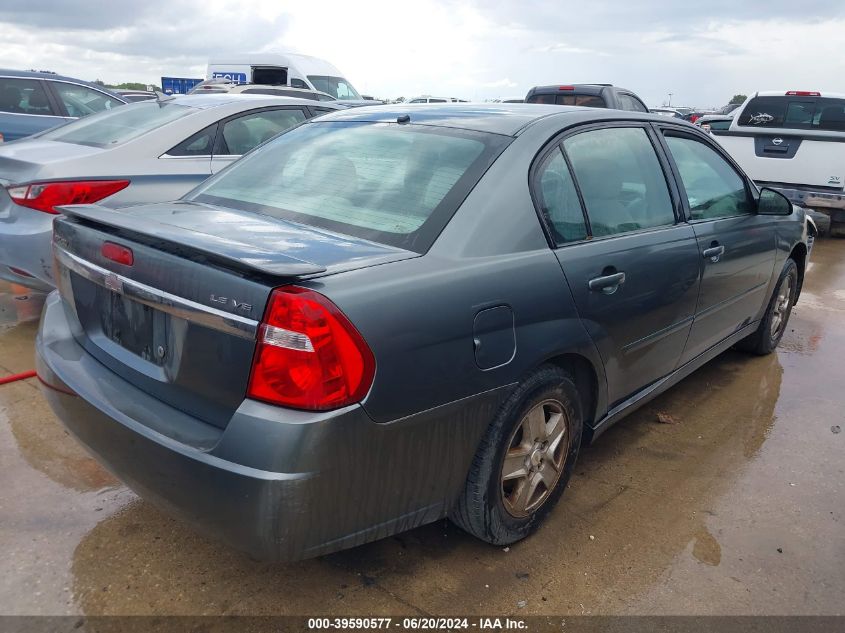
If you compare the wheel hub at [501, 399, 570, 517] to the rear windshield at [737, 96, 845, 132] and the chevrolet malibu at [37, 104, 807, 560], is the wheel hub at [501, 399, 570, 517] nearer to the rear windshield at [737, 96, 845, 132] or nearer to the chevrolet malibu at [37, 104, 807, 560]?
the chevrolet malibu at [37, 104, 807, 560]

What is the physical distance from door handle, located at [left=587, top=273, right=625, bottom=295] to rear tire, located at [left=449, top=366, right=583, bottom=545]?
0.36m

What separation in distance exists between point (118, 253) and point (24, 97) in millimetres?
7505

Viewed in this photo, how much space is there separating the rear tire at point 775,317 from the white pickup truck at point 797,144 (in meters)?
4.69

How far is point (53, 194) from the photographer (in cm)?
423

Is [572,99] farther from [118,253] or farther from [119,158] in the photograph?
[118,253]

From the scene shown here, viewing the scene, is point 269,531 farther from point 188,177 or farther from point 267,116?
point 267,116

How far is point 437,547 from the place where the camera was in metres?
2.73

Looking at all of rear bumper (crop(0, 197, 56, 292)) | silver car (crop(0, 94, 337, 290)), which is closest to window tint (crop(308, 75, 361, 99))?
silver car (crop(0, 94, 337, 290))

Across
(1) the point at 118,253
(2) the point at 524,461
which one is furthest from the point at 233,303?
(2) the point at 524,461

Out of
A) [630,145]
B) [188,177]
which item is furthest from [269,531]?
[188,177]

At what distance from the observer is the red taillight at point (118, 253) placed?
7.38ft

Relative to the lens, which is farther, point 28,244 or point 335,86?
point 335,86

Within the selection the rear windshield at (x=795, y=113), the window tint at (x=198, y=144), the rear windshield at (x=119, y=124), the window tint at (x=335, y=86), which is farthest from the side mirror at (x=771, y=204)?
the window tint at (x=335, y=86)

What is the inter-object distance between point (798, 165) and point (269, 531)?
9290mm
